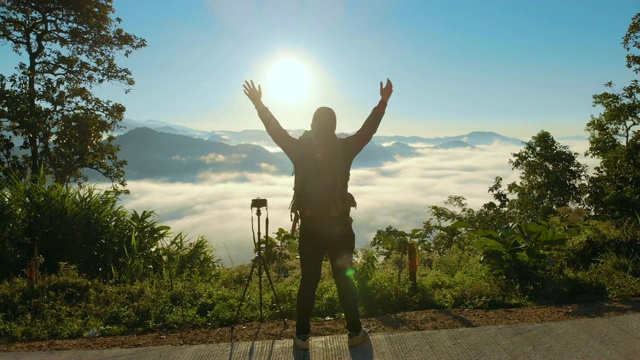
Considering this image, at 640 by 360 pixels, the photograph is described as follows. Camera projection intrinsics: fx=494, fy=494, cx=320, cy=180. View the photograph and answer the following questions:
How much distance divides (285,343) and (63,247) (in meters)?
4.58

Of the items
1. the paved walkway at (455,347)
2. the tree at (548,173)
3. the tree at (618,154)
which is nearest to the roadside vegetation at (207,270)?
the paved walkway at (455,347)

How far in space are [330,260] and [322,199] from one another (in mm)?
459

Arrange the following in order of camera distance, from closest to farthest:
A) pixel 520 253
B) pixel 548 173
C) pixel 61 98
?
pixel 520 253, pixel 61 98, pixel 548 173

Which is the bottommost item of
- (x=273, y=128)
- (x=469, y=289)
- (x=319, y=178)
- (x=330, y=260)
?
(x=469, y=289)

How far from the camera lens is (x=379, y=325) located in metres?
4.28

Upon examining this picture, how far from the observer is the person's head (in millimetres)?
3506

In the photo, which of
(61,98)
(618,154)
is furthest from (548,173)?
(61,98)

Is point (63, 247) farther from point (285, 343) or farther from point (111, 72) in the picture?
point (111, 72)

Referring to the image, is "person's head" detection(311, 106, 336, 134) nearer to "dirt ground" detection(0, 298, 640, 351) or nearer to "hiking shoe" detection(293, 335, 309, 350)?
"hiking shoe" detection(293, 335, 309, 350)

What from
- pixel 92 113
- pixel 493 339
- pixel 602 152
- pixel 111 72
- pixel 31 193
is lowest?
pixel 493 339

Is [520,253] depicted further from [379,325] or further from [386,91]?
[386,91]

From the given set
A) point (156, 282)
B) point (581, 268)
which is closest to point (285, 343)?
point (156, 282)

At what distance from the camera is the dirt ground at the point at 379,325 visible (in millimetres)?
4008

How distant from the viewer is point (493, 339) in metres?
3.71
